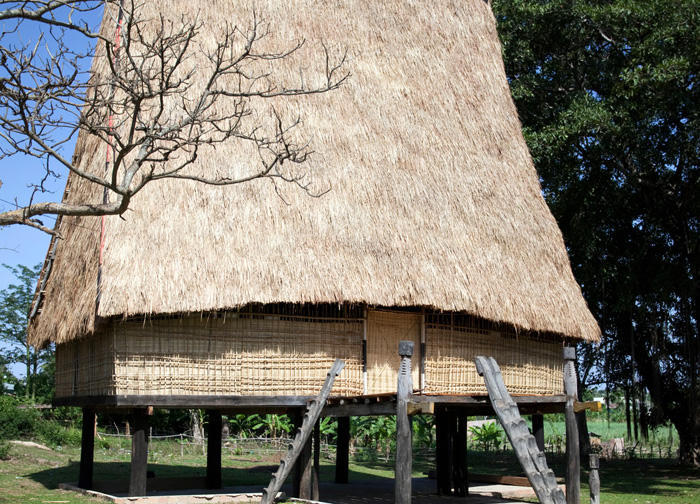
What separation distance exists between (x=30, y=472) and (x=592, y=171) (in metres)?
11.3

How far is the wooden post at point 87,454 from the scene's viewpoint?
33.5 feet

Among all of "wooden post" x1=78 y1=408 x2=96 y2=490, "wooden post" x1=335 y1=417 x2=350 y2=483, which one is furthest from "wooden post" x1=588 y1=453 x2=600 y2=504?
"wooden post" x1=78 y1=408 x2=96 y2=490

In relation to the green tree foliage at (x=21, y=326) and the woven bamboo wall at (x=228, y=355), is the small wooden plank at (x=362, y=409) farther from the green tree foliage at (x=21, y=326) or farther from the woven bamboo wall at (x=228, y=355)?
the green tree foliage at (x=21, y=326)

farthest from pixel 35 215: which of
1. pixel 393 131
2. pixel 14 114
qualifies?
pixel 393 131

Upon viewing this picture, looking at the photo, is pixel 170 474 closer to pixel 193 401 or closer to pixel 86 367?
pixel 86 367

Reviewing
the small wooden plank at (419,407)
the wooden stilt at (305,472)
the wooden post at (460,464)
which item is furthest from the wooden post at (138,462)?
the wooden post at (460,464)

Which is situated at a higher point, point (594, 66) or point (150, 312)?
point (594, 66)

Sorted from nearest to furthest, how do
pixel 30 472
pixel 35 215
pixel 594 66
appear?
pixel 35 215
pixel 30 472
pixel 594 66

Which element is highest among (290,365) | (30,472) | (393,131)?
(393,131)

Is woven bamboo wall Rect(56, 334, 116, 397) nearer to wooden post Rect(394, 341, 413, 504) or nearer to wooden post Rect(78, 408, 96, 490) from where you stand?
wooden post Rect(78, 408, 96, 490)

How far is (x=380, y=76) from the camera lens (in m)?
11.6

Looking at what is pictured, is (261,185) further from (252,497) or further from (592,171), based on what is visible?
(592,171)

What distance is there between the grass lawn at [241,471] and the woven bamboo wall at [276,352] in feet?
4.70

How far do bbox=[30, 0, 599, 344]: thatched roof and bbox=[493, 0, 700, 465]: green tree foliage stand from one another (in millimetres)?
2599
